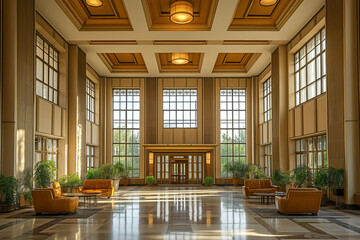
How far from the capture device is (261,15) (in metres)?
16.9

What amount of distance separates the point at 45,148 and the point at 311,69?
11601 millimetres

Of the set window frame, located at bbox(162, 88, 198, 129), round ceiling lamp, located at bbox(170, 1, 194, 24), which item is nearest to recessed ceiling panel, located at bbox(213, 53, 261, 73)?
window frame, located at bbox(162, 88, 198, 129)

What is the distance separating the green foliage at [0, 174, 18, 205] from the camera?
1158 cm

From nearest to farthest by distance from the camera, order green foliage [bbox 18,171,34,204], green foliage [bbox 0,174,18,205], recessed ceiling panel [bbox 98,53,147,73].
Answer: green foliage [bbox 0,174,18,205] → green foliage [bbox 18,171,34,204] → recessed ceiling panel [bbox 98,53,147,73]

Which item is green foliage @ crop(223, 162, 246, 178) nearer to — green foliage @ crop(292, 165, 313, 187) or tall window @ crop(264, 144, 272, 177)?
tall window @ crop(264, 144, 272, 177)

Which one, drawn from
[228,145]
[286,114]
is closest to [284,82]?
[286,114]

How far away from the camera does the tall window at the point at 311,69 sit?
15539 mm

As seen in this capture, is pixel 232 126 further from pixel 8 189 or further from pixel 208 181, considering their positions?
pixel 8 189

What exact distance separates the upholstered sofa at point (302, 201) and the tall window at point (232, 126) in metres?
15.7

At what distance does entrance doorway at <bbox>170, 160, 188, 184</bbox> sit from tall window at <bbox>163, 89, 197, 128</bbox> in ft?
8.15

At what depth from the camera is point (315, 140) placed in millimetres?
16406

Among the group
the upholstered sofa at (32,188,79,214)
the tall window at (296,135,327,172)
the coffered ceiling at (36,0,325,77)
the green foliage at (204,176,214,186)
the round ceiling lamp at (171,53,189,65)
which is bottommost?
the green foliage at (204,176,214,186)

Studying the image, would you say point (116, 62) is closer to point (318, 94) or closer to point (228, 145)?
point (228, 145)

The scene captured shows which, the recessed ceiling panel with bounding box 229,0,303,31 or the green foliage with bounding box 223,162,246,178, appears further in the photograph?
the green foliage with bounding box 223,162,246,178
